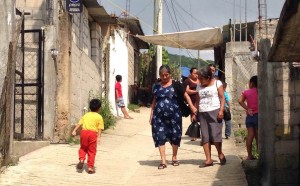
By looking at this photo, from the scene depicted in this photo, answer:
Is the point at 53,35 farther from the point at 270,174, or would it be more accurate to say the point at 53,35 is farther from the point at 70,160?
the point at 270,174

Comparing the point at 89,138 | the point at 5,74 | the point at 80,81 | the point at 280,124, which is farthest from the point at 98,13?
Result: the point at 280,124

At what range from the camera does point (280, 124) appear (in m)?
6.68

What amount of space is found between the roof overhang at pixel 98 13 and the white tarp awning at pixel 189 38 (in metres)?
1.75

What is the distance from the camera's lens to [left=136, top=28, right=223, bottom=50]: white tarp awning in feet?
53.7

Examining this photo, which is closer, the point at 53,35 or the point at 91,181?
the point at 91,181

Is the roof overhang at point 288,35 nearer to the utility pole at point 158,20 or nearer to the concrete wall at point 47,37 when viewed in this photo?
the concrete wall at point 47,37

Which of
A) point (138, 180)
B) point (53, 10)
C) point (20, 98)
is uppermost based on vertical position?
point (53, 10)

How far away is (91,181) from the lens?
6.87 m

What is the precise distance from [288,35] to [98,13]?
9421mm

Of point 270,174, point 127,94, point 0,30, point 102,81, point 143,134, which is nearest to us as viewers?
point 270,174

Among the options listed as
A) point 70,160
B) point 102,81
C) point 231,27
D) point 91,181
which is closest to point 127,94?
point 102,81

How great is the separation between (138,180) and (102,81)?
362 inches

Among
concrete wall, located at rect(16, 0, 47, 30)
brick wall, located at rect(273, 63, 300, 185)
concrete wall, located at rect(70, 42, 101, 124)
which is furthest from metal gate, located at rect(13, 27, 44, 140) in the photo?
brick wall, located at rect(273, 63, 300, 185)

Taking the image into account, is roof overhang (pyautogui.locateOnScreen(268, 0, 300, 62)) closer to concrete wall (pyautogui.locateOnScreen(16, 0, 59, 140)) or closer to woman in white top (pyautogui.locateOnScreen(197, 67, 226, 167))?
woman in white top (pyautogui.locateOnScreen(197, 67, 226, 167))
